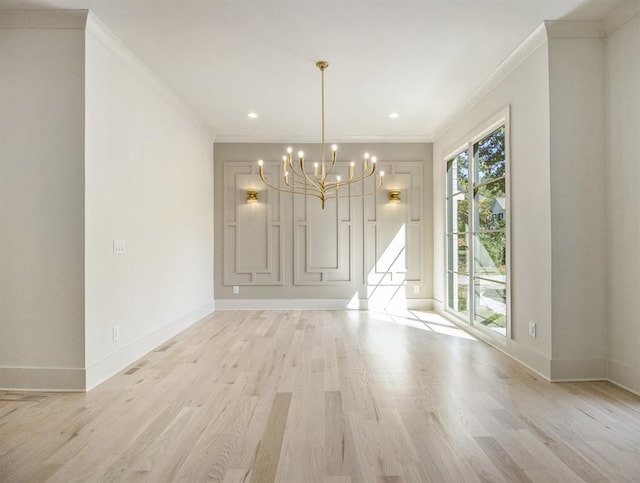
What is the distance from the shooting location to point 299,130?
602 cm

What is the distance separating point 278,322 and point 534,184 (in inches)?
142

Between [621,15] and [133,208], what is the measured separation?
4.43m

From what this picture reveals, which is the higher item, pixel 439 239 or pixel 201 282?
pixel 439 239

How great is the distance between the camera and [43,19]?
293cm

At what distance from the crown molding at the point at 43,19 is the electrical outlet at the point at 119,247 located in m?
1.73

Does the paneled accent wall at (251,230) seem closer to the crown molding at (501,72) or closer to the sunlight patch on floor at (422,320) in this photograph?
the sunlight patch on floor at (422,320)

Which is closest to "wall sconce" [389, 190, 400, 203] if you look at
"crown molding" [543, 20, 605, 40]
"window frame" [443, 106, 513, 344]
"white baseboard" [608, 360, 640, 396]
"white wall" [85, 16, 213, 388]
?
"window frame" [443, 106, 513, 344]

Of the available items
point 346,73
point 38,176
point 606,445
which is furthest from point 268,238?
point 606,445

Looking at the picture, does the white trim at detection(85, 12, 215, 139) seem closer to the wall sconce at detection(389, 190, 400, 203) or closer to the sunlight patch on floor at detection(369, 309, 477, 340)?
the wall sconce at detection(389, 190, 400, 203)

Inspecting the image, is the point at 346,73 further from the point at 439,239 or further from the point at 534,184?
the point at 439,239

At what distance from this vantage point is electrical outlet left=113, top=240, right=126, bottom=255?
3.33 meters

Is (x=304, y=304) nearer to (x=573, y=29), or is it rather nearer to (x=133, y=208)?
(x=133, y=208)

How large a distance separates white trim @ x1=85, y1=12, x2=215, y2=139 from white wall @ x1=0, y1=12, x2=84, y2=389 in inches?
5.2

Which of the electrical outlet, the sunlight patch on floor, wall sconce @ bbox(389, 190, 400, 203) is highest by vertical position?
wall sconce @ bbox(389, 190, 400, 203)
